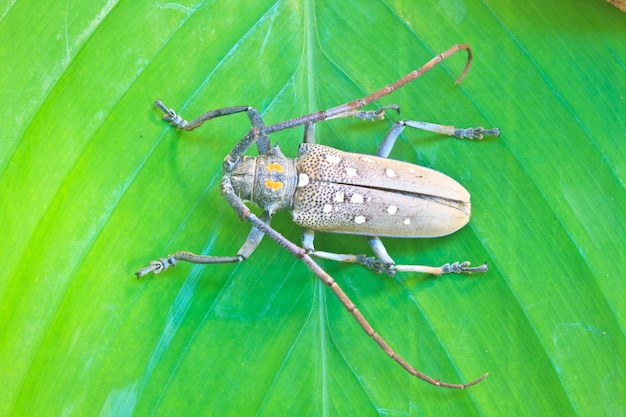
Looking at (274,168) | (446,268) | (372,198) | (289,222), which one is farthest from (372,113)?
(446,268)

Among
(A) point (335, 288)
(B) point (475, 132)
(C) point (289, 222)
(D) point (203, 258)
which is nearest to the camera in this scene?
(A) point (335, 288)

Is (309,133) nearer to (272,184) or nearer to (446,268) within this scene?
(272,184)

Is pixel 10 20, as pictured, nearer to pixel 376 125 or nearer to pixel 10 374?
pixel 10 374

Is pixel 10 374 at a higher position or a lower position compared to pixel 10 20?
lower

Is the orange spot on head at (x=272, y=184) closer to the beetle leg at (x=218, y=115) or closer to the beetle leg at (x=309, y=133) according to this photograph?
the beetle leg at (x=218, y=115)

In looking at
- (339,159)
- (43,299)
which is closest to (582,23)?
(339,159)
